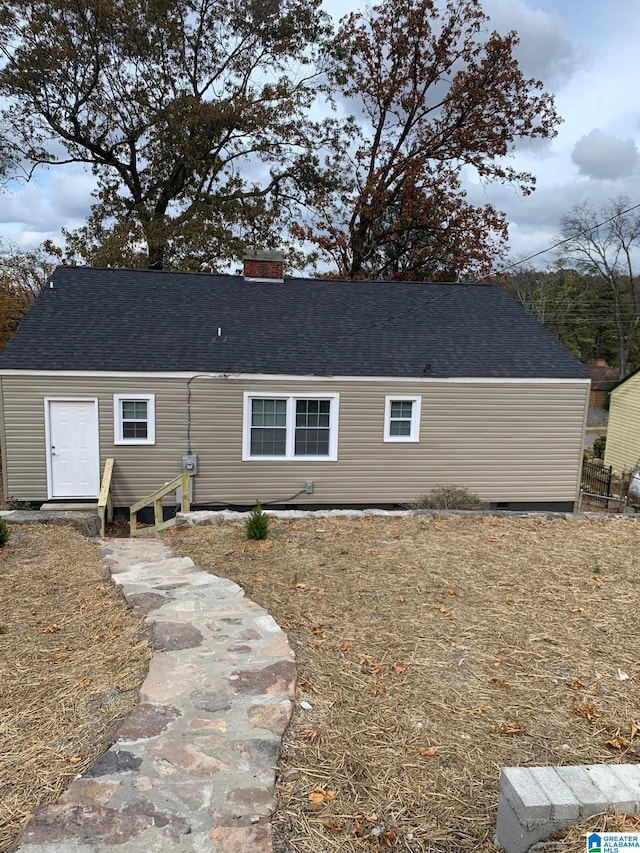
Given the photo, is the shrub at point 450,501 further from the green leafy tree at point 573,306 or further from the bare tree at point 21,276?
the green leafy tree at point 573,306

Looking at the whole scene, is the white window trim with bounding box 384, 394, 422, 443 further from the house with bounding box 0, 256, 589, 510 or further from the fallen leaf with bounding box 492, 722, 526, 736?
the fallen leaf with bounding box 492, 722, 526, 736

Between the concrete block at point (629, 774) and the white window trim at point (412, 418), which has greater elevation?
the white window trim at point (412, 418)

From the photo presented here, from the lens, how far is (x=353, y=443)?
11.4m

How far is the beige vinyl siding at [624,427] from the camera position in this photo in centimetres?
2094

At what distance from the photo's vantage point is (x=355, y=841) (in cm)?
230

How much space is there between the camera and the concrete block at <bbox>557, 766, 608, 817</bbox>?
2184 millimetres

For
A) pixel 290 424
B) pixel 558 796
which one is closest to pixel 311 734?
pixel 558 796

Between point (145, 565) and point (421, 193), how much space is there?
19818 mm

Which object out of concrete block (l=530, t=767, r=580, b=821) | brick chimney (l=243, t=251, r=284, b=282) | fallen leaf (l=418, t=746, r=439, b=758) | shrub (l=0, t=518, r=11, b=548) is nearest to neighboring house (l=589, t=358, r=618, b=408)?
brick chimney (l=243, t=251, r=284, b=282)

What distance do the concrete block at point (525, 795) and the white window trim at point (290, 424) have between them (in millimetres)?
9077

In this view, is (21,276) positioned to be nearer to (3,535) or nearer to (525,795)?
(3,535)

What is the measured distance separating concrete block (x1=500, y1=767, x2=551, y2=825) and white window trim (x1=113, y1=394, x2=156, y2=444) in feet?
31.0

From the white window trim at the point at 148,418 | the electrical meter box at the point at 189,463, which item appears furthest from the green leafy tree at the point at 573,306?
the white window trim at the point at 148,418

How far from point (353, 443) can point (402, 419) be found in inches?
44.6
